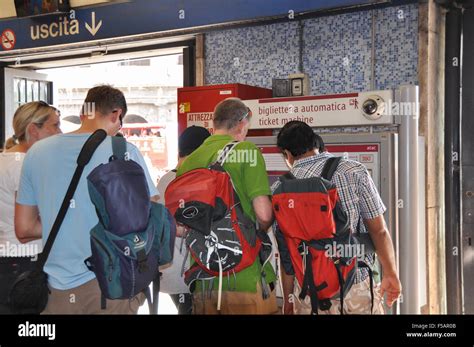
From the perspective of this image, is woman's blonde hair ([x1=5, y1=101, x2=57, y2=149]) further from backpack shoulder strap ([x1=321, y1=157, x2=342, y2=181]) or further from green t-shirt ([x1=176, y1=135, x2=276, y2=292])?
backpack shoulder strap ([x1=321, y1=157, x2=342, y2=181])

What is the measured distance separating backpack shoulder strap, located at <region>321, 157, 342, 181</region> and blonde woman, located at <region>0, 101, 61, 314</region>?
3.33 ft

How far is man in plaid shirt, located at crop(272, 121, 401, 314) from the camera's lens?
2.14 meters

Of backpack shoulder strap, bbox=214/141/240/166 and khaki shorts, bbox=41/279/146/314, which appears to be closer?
khaki shorts, bbox=41/279/146/314

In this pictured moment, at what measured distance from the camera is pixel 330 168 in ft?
7.04

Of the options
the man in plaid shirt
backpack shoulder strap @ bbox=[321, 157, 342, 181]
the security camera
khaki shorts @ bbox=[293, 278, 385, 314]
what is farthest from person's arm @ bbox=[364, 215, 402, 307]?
the security camera

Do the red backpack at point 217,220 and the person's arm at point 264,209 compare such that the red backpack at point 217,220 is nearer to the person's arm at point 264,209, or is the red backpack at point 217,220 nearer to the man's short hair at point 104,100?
the person's arm at point 264,209

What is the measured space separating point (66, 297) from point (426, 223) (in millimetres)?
2345

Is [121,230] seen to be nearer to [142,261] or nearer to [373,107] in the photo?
[142,261]

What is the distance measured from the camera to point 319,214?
202cm

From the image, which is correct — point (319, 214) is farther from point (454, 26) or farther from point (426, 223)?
point (454, 26)

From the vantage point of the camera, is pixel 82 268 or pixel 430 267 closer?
pixel 82 268

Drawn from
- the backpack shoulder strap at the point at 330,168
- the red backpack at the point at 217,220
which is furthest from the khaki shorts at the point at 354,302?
the backpack shoulder strap at the point at 330,168
